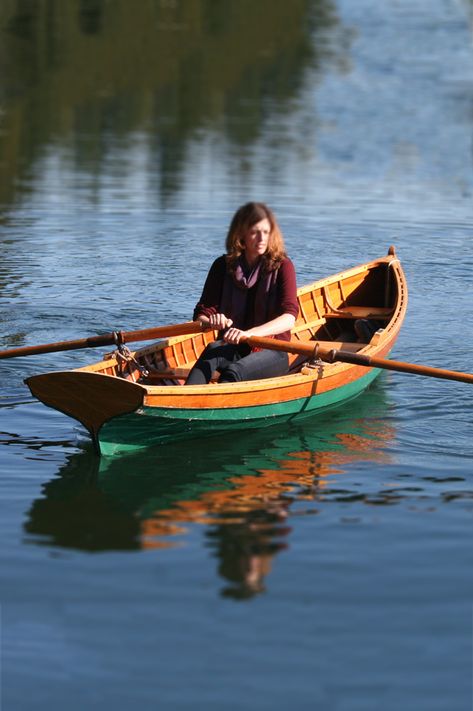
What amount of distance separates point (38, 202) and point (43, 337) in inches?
282

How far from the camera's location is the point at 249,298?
9.21 metres

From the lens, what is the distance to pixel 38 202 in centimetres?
1856

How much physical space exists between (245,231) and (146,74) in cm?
2152

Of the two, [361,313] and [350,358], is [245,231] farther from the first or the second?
[361,313]

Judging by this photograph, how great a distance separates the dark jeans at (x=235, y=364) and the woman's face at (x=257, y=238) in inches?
26.7

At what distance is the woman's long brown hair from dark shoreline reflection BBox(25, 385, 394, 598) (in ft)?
4.01

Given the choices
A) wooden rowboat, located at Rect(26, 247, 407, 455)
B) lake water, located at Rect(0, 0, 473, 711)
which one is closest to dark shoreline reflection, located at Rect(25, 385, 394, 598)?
lake water, located at Rect(0, 0, 473, 711)

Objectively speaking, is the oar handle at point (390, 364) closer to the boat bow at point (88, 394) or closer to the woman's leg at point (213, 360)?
the woman's leg at point (213, 360)

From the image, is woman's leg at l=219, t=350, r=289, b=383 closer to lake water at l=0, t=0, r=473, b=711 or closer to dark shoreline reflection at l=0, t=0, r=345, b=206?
lake water at l=0, t=0, r=473, b=711

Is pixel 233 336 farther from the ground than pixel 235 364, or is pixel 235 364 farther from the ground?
pixel 233 336

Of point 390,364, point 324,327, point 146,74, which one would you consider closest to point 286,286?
point 390,364

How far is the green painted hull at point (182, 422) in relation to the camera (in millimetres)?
8320

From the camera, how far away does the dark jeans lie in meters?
8.91

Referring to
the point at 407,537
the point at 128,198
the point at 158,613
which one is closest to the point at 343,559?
the point at 407,537
